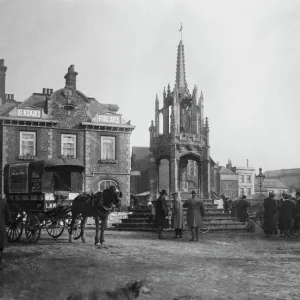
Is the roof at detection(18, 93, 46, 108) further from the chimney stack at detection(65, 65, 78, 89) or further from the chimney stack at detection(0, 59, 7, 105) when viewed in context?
the chimney stack at detection(0, 59, 7, 105)

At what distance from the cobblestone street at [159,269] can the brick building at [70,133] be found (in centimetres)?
1829

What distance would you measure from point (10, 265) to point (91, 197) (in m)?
4.78

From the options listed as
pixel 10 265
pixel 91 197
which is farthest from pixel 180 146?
pixel 10 265

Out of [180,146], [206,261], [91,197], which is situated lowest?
[206,261]

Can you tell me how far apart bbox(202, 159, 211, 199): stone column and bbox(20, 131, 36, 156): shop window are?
43.9ft

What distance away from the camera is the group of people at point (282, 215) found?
1897cm

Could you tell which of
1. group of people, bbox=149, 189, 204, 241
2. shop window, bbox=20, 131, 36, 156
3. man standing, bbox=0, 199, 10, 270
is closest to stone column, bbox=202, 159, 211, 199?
group of people, bbox=149, 189, 204, 241

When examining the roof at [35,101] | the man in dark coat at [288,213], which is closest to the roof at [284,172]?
the roof at [35,101]

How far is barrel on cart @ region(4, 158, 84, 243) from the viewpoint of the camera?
48.0 ft

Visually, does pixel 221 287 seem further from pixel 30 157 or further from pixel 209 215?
pixel 30 157

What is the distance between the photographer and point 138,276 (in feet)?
28.0

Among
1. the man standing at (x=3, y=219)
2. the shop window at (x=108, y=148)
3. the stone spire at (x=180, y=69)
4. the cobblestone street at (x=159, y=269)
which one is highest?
the stone spire at (x=180, y=69)

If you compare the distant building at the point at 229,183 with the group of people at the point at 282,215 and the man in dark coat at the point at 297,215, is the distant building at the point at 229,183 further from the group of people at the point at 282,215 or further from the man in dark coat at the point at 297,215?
the group of people at the point at 282,215

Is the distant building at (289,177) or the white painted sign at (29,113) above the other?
the white painted sign at (29,113)
